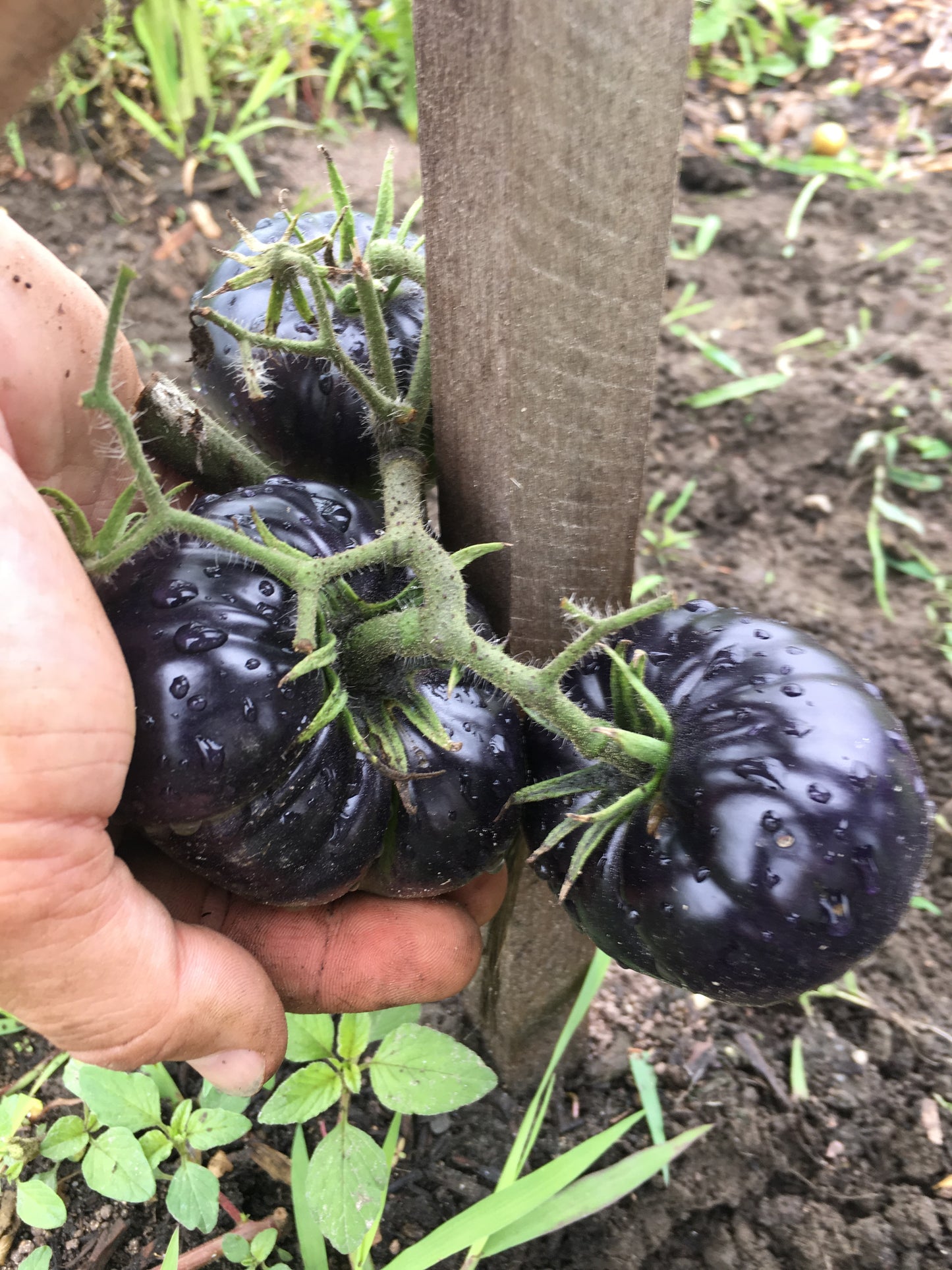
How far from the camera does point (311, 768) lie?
4.19ft

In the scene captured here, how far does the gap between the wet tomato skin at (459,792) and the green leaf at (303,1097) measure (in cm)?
49

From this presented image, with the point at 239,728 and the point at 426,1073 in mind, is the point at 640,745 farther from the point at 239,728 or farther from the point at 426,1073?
the point at 426,1073

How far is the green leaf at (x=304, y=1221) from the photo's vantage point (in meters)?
1.65

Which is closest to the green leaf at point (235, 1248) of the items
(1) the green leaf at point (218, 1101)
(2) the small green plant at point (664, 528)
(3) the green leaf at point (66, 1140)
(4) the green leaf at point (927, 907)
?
(1) the green leaf at point (218, 1101)

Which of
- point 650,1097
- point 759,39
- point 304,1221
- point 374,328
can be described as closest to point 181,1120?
point 304,1221

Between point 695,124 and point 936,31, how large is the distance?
154cm

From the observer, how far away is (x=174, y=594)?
1.24 m

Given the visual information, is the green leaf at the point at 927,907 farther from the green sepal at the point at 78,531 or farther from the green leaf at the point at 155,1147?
the green sepal at the point at 78,531

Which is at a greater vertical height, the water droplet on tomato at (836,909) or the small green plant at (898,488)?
the water droplet on tomato at (836,909)

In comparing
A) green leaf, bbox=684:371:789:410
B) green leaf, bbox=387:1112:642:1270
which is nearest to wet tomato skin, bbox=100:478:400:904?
green leaf, bbox=387:1112:642:1270

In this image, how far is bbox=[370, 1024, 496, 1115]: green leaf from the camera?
1.60 meters

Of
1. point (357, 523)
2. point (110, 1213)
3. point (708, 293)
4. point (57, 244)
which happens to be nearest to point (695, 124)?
point (708, 293)

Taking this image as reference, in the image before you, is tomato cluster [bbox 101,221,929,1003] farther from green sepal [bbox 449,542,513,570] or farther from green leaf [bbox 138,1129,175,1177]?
green leaf [bbox 138,1129,175,1177]

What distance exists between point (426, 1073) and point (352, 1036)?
0.18 m
